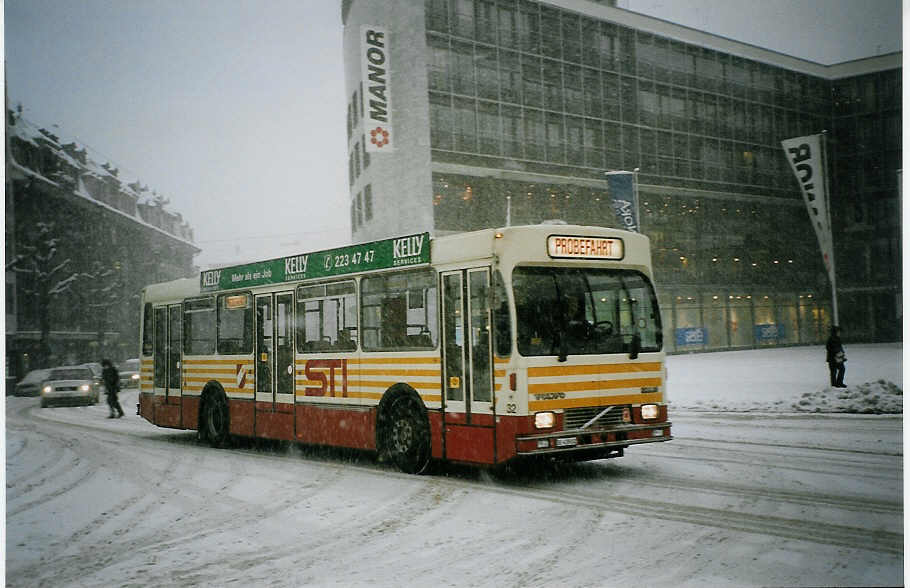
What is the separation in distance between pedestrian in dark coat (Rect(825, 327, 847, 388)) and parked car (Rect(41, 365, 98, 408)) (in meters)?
9.42

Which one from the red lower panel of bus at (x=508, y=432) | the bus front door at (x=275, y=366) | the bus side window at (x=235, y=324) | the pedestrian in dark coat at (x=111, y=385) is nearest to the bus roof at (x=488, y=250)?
the bus front door at (x=275, y=366)

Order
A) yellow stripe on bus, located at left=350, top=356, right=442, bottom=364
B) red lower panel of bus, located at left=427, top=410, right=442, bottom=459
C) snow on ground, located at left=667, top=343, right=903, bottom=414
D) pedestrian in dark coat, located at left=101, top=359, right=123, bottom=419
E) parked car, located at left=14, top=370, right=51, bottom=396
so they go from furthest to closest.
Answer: pedestrian in dark coat, located at left=101, top=359, right=123, bottom=419
parked car, located at left=14, top=370, right=51, bottom=396
yellow stripe on bus, located at left=350, top=356, right=442, bottom=364
red lower panel of bus, located at left=427, top=410, right=442, bottom=459
snow on ground, located at left=667, top=343, right=903, bottom=414

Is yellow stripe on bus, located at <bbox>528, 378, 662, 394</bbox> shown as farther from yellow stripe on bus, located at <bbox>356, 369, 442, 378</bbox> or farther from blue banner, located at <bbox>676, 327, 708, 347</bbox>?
blue banner, located at <bbox>676, 327, 708, 347</bbox>

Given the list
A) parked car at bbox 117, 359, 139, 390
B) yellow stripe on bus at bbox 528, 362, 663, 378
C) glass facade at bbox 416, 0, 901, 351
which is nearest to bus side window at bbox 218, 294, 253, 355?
parked car at bbox 117, 359, 139, 390

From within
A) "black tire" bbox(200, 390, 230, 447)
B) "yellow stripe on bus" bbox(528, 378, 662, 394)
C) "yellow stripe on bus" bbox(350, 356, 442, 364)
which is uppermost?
"yellow stripe on bus" bbox(350, 356, 442, 364)

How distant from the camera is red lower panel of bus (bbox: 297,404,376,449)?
9875 mm

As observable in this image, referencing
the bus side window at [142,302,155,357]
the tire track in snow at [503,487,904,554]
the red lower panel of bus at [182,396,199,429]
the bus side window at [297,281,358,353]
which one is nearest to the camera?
the tire track in snow at [503,487,904,554]

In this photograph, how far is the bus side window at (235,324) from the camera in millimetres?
11875

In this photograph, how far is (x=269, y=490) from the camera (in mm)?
8773

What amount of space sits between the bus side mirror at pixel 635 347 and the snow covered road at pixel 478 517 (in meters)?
1.23

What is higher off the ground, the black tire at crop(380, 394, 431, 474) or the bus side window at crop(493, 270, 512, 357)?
the bus side window at crop(493, 270, 512, 357)

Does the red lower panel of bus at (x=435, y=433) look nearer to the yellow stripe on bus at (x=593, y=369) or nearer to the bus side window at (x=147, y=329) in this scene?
the yellow stripe on bus at (x=593, y=369)

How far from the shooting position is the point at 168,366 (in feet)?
44.0

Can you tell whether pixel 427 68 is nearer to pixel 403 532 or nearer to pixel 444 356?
pixel 444 356
